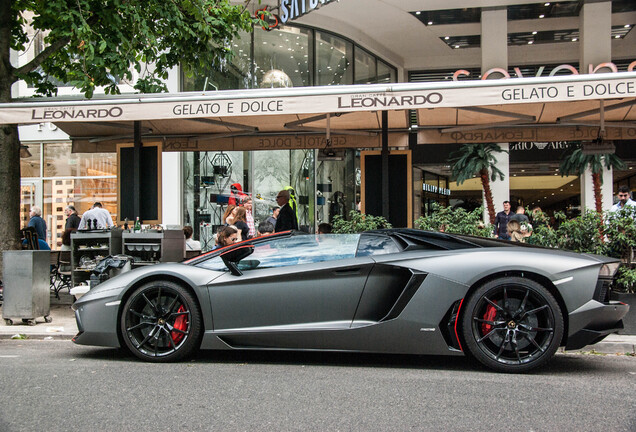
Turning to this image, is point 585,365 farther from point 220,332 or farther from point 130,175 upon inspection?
point 130,175

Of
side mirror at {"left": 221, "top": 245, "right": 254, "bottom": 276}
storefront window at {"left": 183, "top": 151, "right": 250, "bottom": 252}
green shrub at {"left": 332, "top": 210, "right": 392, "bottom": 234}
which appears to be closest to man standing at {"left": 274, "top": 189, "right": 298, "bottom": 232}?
green shrub at {"left": 332, "top": 210, "right": 392, "bottom": 234}

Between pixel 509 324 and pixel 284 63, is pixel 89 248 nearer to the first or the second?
pixel 509 324

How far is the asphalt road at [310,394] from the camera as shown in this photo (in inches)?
133

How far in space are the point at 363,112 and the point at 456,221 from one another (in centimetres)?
239

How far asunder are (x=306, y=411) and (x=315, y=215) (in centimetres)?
1443

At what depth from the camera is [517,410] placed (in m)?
3.61

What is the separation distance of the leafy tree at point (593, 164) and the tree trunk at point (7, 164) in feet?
49.1

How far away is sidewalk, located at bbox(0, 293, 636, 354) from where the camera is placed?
5.68 metres

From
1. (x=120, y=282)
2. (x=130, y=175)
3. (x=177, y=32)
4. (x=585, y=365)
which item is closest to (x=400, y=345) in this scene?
(x=585, y=365)

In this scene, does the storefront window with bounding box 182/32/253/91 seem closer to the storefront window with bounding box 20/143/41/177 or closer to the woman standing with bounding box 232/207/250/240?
the storefront window with bounding box 20/143/41/177

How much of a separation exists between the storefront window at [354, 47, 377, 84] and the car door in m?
14.9

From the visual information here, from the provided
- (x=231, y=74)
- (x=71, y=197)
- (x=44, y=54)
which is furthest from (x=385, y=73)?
(x=44, y=54)

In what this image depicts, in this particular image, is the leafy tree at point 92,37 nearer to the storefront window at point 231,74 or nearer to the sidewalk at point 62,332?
the sidewalk at point 62,332

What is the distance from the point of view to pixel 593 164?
17.8m
